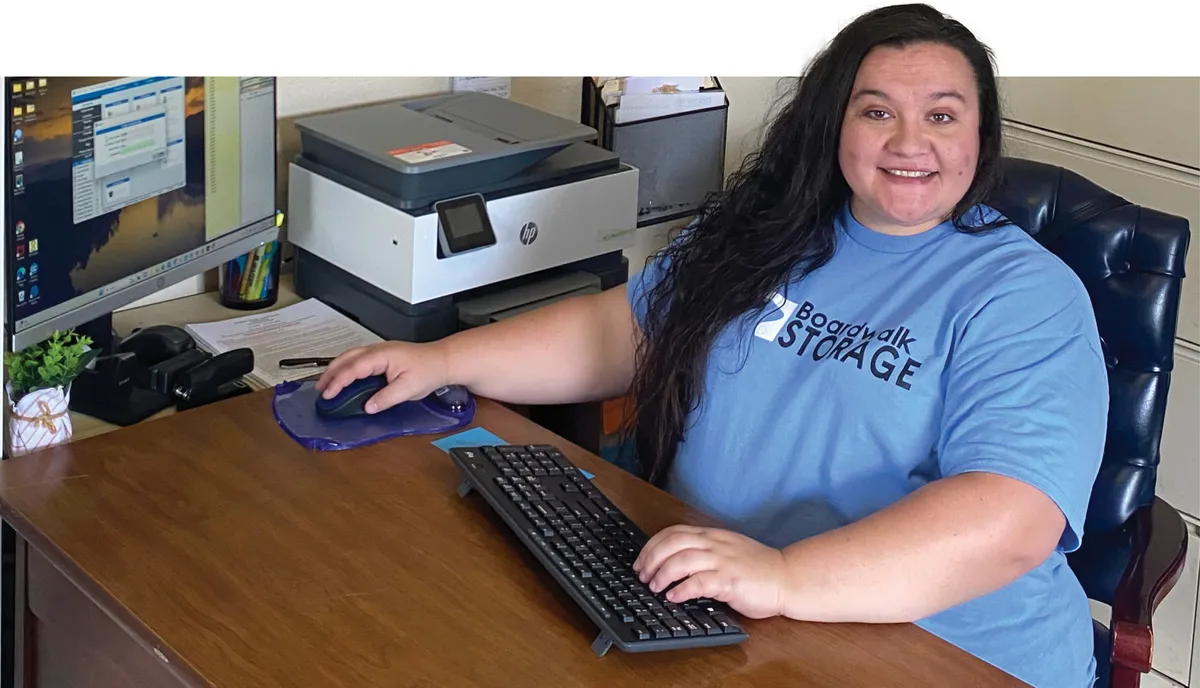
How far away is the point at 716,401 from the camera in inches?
65.5

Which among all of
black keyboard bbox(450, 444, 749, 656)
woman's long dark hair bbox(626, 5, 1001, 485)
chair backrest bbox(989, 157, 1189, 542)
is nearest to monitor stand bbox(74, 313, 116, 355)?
black keyboard bbox(450, 444, 749, 656)

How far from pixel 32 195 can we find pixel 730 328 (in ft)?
2.85

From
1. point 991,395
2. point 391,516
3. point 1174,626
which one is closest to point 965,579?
point 991,395

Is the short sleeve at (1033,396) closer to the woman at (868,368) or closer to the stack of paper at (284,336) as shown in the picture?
the woman at (868,368)

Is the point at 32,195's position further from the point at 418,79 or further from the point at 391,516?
the point at 418,79

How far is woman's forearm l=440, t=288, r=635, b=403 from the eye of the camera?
1.77m

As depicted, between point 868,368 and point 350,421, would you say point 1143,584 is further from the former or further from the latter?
point 350,421

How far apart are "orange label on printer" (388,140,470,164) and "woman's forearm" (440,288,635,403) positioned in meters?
0.37

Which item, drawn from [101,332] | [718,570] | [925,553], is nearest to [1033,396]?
[925,553]

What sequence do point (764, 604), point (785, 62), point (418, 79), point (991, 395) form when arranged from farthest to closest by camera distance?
point (418, 79)
point (991, 395)
point (764, 604)
point (785, 62)

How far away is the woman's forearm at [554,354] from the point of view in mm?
1766

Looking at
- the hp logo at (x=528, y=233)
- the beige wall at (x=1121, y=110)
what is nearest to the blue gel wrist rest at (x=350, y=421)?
the hp logo at (x=528, y=233)

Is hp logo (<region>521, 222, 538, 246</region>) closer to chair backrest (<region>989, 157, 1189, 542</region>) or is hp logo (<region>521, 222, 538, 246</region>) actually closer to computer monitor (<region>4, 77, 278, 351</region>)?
computer monitor (<region>4, 77, 278, 351</region>)

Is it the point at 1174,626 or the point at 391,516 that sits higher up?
the point at 391,516
